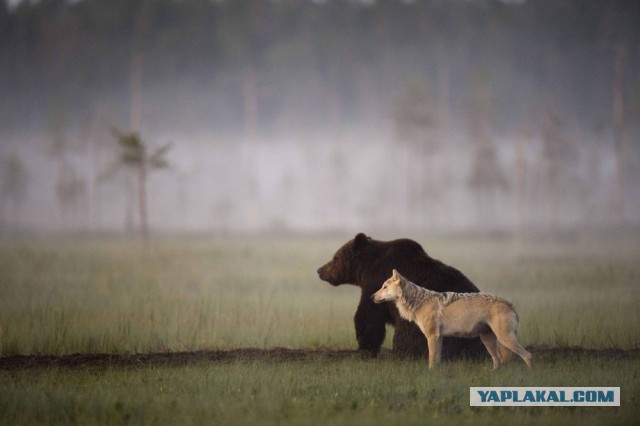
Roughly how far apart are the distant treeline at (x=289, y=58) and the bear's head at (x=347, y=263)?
65.8m

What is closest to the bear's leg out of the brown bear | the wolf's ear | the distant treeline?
the brown bear

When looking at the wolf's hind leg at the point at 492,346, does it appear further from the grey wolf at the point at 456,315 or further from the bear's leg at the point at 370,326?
the bear's leg at the point at 370,326

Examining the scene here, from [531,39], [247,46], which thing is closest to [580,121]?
[531,39]

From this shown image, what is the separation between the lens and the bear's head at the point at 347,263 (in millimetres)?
11766

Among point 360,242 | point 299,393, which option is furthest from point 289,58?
point 299,393

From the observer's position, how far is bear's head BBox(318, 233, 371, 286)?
11.8 m

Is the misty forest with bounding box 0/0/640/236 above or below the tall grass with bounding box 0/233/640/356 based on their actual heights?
above

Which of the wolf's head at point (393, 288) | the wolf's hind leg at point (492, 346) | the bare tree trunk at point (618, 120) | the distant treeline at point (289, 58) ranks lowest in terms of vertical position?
the wolf's hind leg at point (492, 346)

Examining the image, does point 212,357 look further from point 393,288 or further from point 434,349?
point 434,349

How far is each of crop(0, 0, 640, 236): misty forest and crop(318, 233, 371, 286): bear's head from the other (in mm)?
46137

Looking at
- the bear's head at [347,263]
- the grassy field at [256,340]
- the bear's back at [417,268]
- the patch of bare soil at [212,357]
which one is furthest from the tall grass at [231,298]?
the bear's back at [417,268]

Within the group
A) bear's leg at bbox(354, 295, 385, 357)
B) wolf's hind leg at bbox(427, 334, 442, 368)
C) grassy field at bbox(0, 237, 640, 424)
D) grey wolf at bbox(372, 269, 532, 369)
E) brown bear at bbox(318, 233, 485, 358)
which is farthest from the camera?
bear's leg at bbox(354, 295, 385, 357)

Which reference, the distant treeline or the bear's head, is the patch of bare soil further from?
the distant treeline

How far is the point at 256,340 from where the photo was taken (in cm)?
1356
